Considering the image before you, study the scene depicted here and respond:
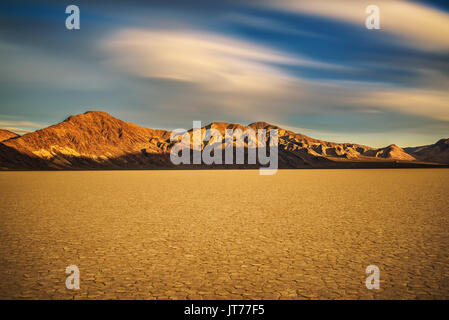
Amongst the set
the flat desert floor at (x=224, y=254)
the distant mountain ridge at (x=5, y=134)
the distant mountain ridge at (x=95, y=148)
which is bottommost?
the flat desert floor at (x=224, y=254)

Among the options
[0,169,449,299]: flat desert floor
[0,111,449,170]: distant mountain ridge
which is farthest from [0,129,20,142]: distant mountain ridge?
[0,169,449,299]: flat desert floor

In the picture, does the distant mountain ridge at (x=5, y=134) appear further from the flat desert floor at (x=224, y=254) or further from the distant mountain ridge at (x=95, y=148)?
the flat desert floor at (x=224, y=254)

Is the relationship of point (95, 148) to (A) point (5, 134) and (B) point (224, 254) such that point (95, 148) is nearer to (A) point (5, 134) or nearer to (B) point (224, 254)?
(A) point (5, 134)

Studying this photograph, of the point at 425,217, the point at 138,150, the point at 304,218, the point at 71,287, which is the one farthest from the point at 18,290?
the point at 138,150

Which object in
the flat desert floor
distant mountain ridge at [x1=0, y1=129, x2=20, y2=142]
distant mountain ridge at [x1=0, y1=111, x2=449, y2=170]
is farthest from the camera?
distant mountain ridge at [x1=0, y1=129, x2=20, y2=142]

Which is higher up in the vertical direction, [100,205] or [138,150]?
[138,150]

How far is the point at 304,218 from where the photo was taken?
11312 mm

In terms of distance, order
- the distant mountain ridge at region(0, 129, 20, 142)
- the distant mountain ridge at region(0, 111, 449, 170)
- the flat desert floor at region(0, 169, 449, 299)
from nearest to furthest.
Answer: the flat desert floor at region(0, 169, 449, 299)
the distant mountain ridge at region(0, 111, 449, 170)
the distant mountain ridge at region(0, 129, 20, 142)

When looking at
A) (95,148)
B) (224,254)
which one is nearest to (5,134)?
(95,148)

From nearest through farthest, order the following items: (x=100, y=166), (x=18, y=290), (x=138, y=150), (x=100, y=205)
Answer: (x=18, y=290) → (x=100, y=205) → (x=100, y=166) → (x=138, y=150)

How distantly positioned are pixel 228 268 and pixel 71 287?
2.50m

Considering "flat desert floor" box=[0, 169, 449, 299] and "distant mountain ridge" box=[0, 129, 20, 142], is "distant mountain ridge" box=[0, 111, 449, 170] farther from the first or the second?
"flat desert floor" box=[0, 169, 449, 299]

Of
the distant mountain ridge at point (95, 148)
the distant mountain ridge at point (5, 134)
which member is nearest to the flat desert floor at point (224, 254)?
the distant mountain ridge at point (95, 148)
